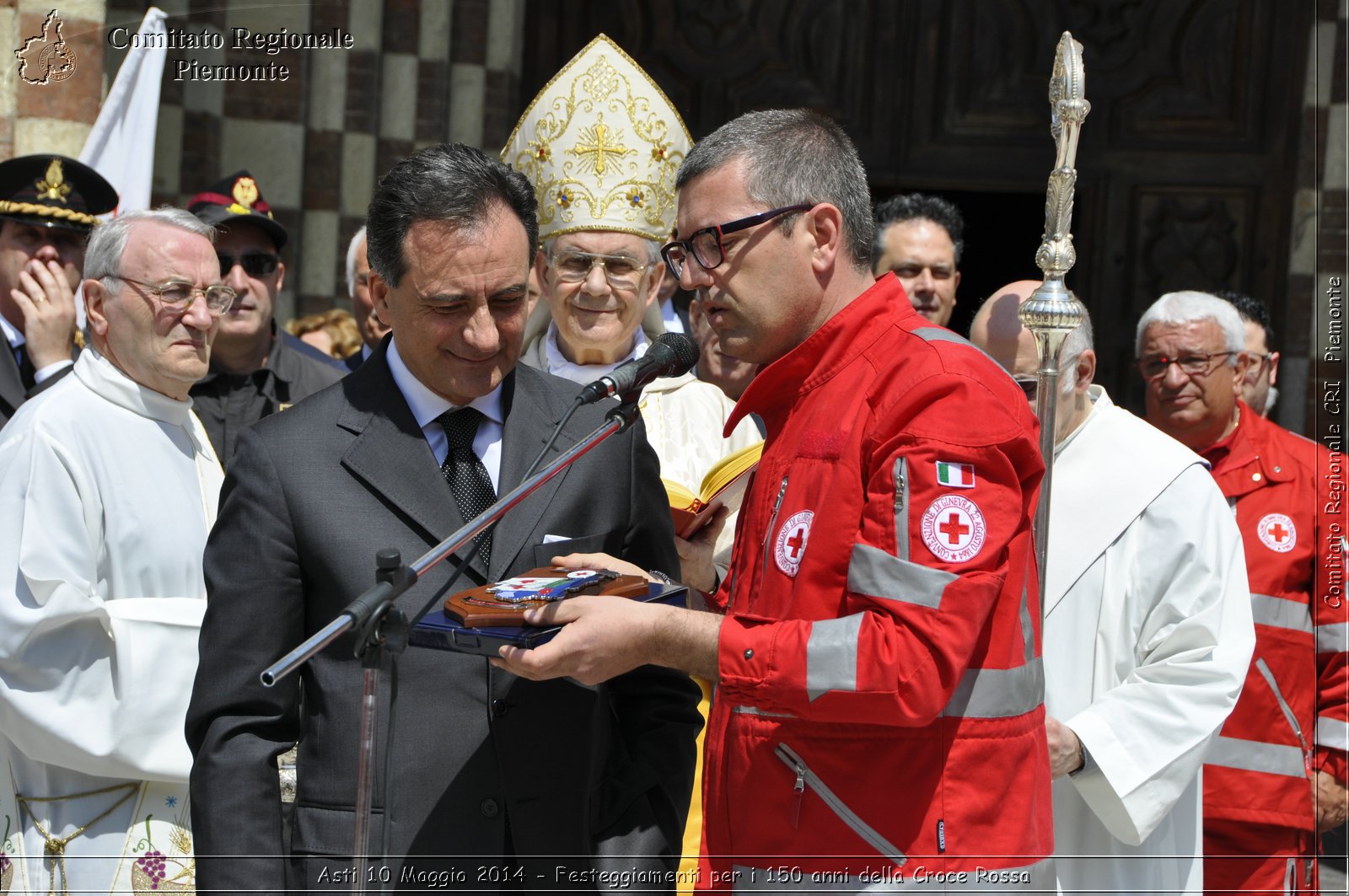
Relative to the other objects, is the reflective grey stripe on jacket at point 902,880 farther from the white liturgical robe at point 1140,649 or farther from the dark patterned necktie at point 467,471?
the white liturgical robe at point 1140,649

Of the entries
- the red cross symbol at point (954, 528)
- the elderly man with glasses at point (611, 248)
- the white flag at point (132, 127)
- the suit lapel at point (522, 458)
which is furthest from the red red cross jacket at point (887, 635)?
the white flag at point (132, 127)

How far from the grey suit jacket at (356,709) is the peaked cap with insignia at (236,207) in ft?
10.1

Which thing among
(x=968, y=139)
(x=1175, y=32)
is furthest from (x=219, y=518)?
(x=1175, y=32)

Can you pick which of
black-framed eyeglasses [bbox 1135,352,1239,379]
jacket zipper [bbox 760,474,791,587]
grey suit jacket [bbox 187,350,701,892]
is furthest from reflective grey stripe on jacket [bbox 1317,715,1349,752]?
jacket zipper [bbox 760,474,791,587]

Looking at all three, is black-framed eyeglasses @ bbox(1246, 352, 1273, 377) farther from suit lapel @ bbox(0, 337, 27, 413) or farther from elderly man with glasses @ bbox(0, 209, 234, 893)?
suit lapel @ bbox(0, 337, 27, 413)

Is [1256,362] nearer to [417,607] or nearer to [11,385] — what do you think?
[417,607]

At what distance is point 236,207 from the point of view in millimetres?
5598

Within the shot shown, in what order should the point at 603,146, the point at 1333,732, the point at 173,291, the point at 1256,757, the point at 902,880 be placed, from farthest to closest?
the point at 603,146
the point at 1333,732
the point at 1256,757
the point at 173,291
the point at 902,880

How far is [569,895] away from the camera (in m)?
2.55

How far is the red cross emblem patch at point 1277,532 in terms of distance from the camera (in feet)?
15.3

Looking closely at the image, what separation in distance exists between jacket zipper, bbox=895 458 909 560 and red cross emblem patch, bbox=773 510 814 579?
0.18 metres

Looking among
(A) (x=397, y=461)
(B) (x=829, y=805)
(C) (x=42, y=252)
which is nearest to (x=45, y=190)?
(C) (x=42, y=252)

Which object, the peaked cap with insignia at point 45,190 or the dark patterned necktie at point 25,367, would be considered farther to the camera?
the dark patterned necktie at point 25,367

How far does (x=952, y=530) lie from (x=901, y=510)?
0.08 metres
